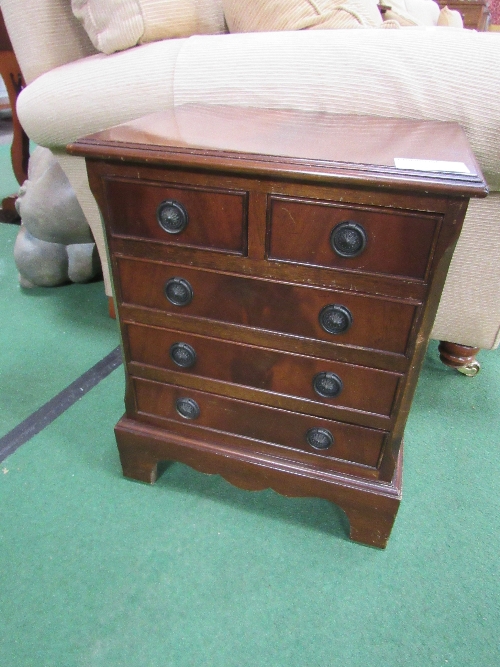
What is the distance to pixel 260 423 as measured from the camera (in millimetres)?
859

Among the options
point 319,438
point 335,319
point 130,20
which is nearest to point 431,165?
point 335,319

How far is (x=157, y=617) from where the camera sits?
2.47 ft

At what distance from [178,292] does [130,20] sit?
691 mm

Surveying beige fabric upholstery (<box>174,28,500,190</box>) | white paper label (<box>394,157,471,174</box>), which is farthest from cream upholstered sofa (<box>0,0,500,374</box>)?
white paper label (<box>394,157,471,174</box>)

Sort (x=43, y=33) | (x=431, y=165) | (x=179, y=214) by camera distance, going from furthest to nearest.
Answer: (x=43, y=33) → (x=179, y=214) → (x=431, y=165)

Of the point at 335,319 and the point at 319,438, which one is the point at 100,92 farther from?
the point at 319,438

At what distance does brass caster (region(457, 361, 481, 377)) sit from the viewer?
129 centimetres

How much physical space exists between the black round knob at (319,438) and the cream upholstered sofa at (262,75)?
48 centimetres

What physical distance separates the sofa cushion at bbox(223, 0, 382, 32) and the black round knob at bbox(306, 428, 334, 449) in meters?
0.91

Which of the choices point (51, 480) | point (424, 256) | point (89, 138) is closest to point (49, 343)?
point (51, 480)

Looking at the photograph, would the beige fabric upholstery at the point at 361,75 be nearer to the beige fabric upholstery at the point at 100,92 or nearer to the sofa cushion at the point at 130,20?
the beige fabric upholstery at the point at 100,92

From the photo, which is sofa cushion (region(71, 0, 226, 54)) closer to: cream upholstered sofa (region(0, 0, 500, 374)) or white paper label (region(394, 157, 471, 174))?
cream upholstered sofa (region(0, 0, 500, 374))

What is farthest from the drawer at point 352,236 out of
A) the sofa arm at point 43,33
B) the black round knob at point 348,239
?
the sofa arm at point 43,33

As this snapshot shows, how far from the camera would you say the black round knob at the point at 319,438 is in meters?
0.82
